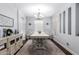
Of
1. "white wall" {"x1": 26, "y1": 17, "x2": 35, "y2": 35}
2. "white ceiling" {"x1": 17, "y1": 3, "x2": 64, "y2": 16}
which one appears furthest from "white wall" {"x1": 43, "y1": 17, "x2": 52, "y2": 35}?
"white ceiling" {"x1": 17, "y1": 3, "x2": 64, "y2": 16}

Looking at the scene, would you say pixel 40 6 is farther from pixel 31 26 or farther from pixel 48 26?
pixel 31 26

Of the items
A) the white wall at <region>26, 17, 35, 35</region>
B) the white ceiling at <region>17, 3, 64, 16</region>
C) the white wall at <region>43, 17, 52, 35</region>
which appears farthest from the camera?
the white wall at <region>26, 17, 35, 35</region>

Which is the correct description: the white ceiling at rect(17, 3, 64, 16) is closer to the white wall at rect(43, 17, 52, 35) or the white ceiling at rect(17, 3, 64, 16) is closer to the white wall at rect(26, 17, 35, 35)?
the white wall at rect(43, 17, 52, 35)

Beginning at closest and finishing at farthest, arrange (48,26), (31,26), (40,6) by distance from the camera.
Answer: (40,6)
(48,26)
(31,26)

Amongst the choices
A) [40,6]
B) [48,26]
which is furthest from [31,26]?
[40,6]

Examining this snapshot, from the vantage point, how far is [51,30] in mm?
9297

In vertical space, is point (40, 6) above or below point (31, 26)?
above

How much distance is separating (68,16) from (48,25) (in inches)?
184

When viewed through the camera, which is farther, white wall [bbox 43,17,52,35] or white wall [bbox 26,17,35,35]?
white wall [bbox 26,17,35,35]

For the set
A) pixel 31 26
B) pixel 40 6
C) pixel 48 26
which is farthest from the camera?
pixel 31 26
